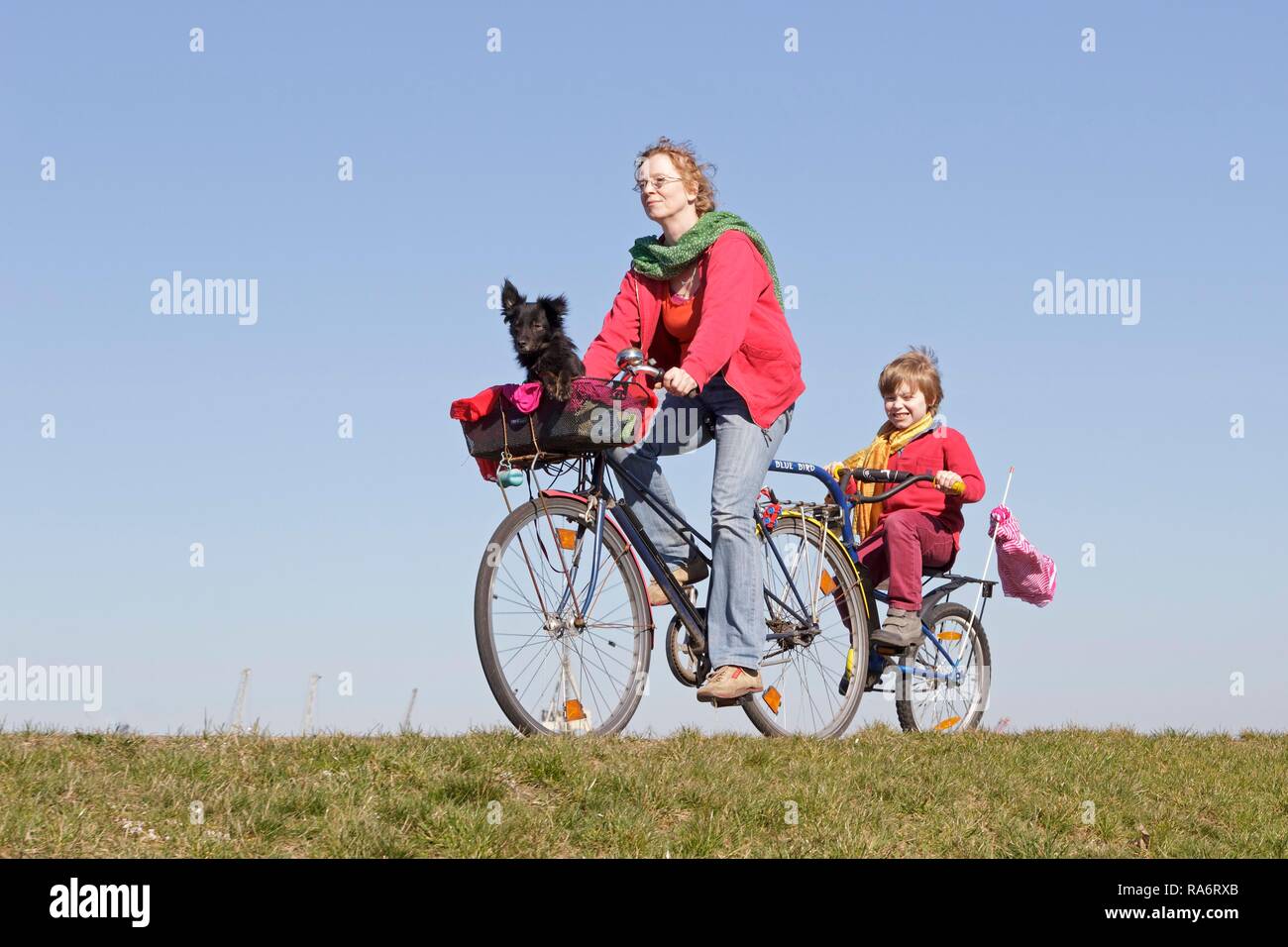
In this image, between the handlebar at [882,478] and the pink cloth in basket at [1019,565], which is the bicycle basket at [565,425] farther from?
the pink cloth in basket at [1019,565]

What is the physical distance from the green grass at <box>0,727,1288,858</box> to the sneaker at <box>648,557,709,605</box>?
72cm

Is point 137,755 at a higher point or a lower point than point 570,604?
lower

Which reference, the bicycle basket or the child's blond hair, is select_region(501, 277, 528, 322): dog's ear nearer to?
the bicycle basket

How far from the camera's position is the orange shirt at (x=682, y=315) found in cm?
680

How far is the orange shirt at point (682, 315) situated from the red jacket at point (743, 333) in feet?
0.15

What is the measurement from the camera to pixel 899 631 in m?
8.24

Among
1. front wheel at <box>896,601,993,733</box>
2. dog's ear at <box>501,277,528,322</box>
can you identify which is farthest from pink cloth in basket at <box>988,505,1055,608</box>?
dog's ear at <box>501,277,528,322</box>

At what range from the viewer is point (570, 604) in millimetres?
6301

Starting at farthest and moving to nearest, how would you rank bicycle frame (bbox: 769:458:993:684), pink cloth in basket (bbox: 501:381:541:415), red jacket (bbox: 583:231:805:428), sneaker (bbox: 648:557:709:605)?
bicycle frame (bbox: 769:458:993:684) < sneaker (bbox: 648:557:709:605) < red jacket (bbox: 583:231:805:428) < pink cloth in basket (bbox: 501:381:541:415)

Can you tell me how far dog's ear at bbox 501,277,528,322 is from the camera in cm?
681
